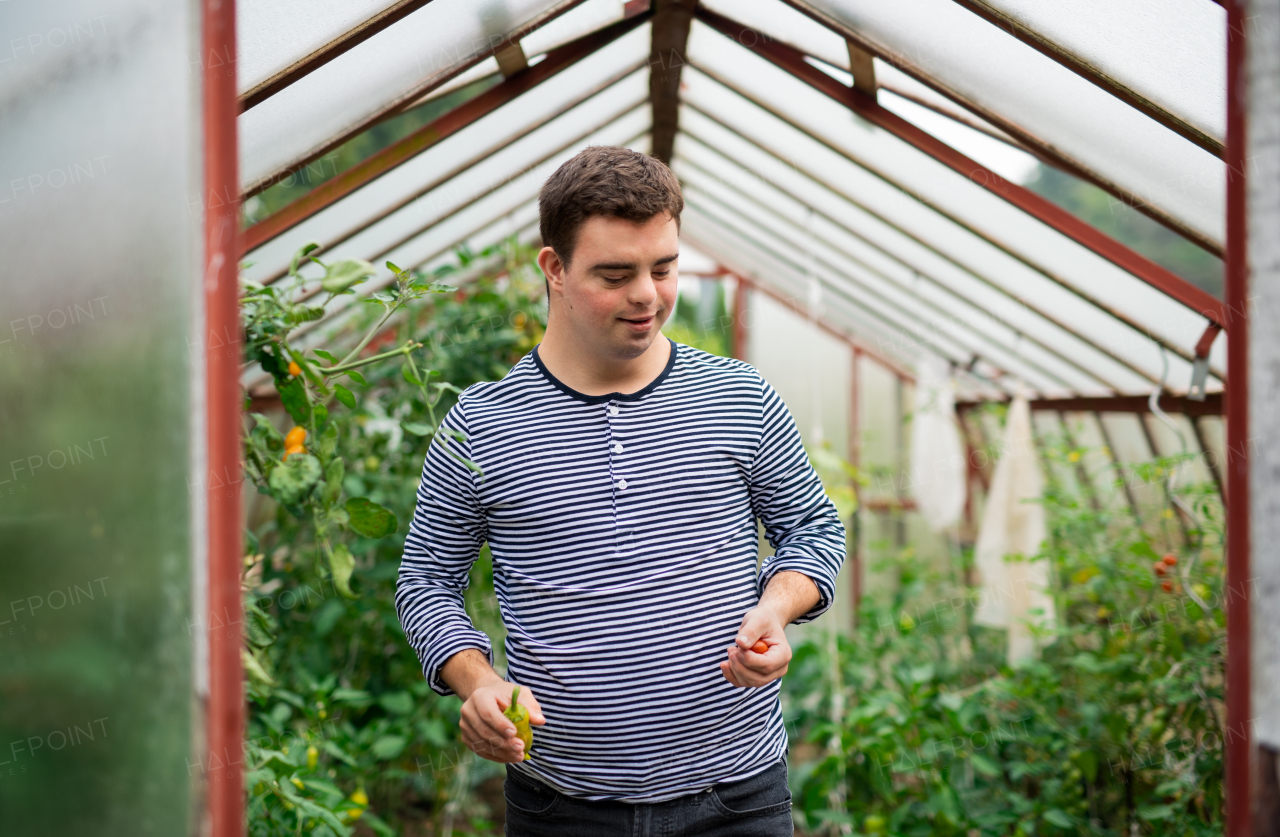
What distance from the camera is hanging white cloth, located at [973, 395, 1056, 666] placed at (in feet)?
11.3

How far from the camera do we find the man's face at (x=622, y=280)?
3.80ft

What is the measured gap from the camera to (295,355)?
143cm

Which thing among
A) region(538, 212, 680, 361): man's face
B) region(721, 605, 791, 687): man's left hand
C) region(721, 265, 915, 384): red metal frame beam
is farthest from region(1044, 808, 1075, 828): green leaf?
region(721, 265, 915, 384): red metal frame beam

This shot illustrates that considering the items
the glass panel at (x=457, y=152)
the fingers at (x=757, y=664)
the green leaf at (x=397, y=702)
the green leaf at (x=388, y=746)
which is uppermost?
the glass panel at (x=457, y=152)

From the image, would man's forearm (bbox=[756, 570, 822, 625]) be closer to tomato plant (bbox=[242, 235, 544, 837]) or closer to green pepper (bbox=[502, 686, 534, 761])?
green pepper (bbox=[502, 686, 534, 761])

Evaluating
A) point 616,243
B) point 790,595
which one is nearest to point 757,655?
point 790,595

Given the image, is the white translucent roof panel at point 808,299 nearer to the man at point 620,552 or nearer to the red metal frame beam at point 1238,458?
the man at point 620,552

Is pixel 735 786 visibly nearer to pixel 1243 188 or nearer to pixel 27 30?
pixel 1243 188

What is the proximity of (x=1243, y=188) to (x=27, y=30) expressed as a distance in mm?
1054

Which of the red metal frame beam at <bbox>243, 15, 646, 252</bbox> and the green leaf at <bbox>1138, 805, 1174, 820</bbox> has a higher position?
the red metal frame beam at <bbox>243, 15, 646, 252</bbox>

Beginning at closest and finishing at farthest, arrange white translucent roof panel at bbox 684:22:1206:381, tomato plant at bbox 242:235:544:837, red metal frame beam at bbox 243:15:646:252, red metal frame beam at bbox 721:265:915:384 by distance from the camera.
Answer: tomato plant at bbox 242:235:544:837, red metal frame beam at bbox 243:15:646:252, white translucent roof panel at bbox 684:22:1206:381, red metal frame beam at bbox 721:265:915:384

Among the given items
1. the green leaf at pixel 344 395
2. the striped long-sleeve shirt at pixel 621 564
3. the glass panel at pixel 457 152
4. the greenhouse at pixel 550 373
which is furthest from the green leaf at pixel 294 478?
the glass panel at pixel 457 152

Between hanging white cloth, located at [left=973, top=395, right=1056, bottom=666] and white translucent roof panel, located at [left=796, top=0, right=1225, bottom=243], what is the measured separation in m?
1.73

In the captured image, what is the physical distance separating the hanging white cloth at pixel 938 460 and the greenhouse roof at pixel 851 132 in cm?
33
